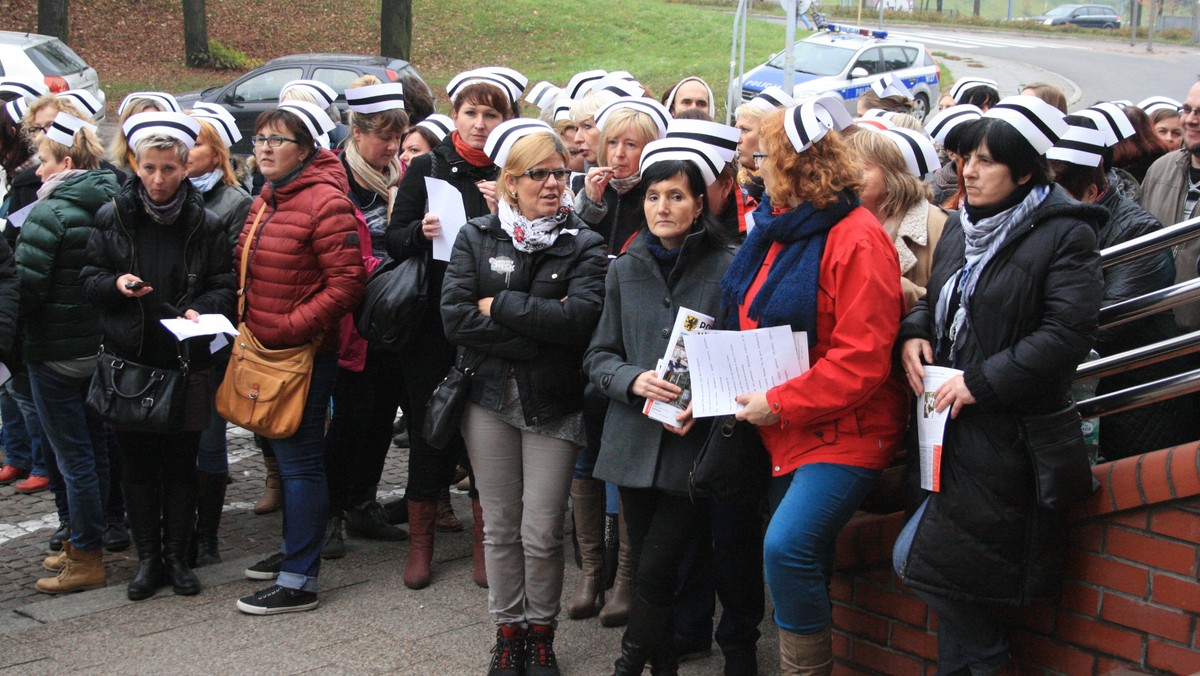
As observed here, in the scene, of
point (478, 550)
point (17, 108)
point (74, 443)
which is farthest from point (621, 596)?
point (17, 108)

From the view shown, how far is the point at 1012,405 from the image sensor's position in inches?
138

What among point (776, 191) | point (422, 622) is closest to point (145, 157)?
point (422, 622)

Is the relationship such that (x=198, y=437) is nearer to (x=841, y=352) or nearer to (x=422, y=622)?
(x=422, y=622)

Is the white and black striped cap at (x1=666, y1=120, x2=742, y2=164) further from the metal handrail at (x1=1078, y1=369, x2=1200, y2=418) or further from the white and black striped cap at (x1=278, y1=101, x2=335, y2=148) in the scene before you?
the white and black striped cap at (x1=278, y1=101, x2=335, y2=148)

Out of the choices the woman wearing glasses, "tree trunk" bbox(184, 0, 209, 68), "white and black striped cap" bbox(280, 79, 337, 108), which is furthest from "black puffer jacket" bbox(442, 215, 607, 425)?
"tree trunk" bbox(184, 0, 209, 68)

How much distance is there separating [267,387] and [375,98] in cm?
166

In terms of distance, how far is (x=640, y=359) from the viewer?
4.35m

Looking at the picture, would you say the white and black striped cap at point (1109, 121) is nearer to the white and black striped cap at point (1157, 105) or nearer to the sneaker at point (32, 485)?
the white and black striped cap at point (1157, 105)

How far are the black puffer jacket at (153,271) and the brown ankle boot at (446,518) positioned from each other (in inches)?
60.9

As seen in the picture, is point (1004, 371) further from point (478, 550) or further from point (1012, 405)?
point (478, 550)

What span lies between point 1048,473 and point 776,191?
3.98 ft

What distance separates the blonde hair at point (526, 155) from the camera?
4.73m

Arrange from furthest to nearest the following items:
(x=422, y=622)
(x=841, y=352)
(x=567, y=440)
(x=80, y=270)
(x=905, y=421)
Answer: (x=80, y=270)
(x=422, y=622)
(x=567, y=440)
(x=905, y=421)
(x=841, y=352)

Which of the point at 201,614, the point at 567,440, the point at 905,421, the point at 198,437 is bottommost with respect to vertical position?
the point at 201,614
